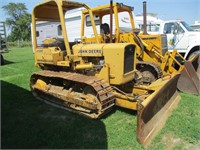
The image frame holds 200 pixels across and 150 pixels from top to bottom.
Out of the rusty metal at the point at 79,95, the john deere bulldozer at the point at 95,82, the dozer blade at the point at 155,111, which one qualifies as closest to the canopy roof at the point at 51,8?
the john deere bulldozer at the point at 95,82

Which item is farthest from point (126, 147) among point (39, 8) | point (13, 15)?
point (13, 15)

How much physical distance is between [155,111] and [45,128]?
2128 millimetres

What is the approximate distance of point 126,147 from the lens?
3.70 meters

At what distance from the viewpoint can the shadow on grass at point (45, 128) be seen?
12.5 ft

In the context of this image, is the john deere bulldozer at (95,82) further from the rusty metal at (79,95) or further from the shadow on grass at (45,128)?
the shadow on grass at (45,128)

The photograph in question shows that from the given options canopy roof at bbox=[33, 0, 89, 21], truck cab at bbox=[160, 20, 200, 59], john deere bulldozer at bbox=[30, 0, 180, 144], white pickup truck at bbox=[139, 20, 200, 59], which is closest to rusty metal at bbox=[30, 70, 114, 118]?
john deere bulldozer at bbox=[30, 0, 180, 144]

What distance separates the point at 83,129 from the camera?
170 inches

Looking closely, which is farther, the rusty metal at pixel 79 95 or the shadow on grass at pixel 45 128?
the rusty metal at pixel 79 95

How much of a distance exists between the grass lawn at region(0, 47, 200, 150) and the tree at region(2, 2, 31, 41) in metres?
53.5

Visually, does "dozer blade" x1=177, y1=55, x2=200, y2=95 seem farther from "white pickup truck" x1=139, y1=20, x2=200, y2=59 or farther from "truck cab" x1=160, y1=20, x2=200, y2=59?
"truck cab" x1=160, y1=20, x2=200, y2=59

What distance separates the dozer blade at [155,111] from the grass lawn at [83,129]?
0.41 ft

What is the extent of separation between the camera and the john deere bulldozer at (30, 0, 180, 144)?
14.9ft

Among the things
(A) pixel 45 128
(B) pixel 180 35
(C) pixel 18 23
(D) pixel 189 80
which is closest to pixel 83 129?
(A) pixel 45 128

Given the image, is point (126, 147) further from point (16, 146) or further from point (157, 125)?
point (16, 146)
